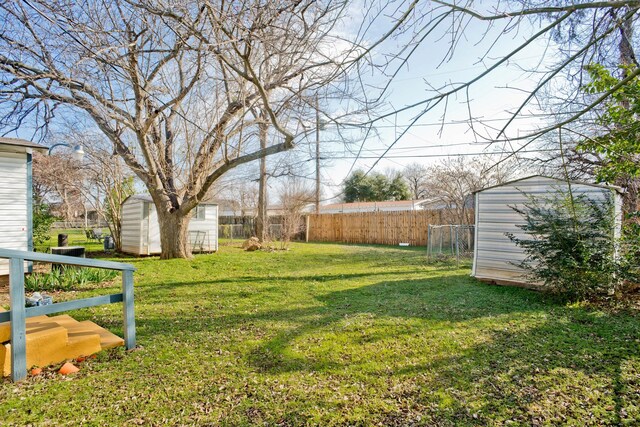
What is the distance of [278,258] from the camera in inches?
406

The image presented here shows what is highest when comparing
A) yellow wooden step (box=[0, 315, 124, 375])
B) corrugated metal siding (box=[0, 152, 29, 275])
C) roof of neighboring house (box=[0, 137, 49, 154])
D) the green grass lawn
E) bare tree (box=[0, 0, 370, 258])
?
bare tree (box=[0, 0, 370, 258])

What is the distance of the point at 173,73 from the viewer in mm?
6977

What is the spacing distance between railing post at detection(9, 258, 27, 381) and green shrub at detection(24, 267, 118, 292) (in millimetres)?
3736

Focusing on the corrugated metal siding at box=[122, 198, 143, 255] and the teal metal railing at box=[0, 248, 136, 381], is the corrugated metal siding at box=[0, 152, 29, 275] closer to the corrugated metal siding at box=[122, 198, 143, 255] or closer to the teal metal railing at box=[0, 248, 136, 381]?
the corrugated metal siding at box=[122, 198, 143, 255]

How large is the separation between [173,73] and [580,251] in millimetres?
7930

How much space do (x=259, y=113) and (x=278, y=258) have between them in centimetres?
471

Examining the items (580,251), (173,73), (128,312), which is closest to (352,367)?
(128,312)

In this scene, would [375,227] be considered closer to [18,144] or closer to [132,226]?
[132,226]

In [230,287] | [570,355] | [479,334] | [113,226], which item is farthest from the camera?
[113,226]

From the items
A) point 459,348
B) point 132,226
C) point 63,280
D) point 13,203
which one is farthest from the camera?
point 132,226

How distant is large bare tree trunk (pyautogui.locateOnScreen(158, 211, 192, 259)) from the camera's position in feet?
31.1

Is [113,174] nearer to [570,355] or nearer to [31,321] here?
[31,321]

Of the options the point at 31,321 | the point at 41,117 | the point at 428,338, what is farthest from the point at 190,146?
the point at 428,338

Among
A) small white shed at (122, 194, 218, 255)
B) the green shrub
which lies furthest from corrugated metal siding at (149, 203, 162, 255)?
the green shrub
